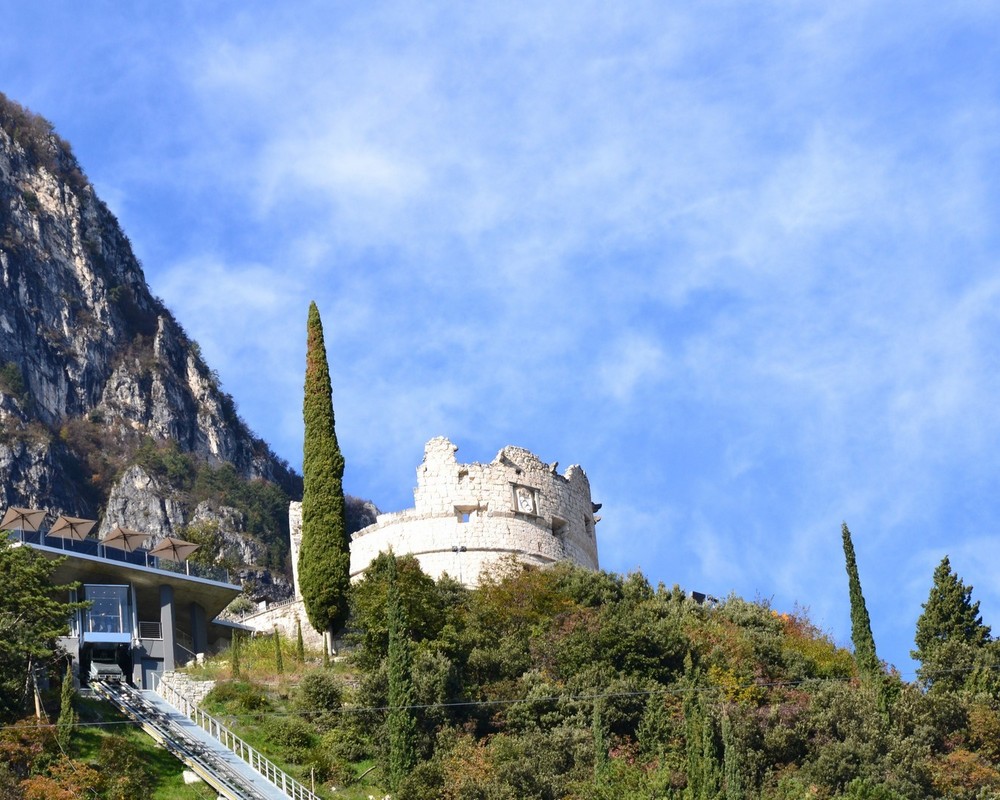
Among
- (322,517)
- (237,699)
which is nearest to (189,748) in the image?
(237,699)

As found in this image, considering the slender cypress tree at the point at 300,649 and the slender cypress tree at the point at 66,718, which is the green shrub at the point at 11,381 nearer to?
the slender cypress tree at the point at 300,649

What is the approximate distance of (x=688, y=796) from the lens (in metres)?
40.5

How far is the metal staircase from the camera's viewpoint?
3966 centimetres

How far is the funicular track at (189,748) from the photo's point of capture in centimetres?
3950

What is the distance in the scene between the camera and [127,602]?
50750 millimetres

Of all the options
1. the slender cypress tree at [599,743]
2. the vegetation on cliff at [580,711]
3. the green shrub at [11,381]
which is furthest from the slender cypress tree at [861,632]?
the green shrub at [11,381]

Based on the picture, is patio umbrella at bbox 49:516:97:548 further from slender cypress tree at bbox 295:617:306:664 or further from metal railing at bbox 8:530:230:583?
slender cypress tree at bbox 295:617:306:664

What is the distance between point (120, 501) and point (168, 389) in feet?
56.0

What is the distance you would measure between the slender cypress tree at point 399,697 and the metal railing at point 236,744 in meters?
2.23

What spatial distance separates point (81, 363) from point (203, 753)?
89.4 meters

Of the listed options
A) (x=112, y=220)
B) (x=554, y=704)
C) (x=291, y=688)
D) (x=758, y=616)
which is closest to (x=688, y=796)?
(x=554, y=704)

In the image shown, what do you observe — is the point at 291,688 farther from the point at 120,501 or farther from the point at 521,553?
the point at 120,501

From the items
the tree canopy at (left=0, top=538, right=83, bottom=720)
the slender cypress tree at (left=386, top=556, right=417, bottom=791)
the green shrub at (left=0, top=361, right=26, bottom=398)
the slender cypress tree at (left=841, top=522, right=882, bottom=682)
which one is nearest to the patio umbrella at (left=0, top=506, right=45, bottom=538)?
the tree canopy at (left=0, top=538, right=83, bottom=720)

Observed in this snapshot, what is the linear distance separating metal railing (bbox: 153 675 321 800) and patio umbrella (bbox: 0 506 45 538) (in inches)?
237
